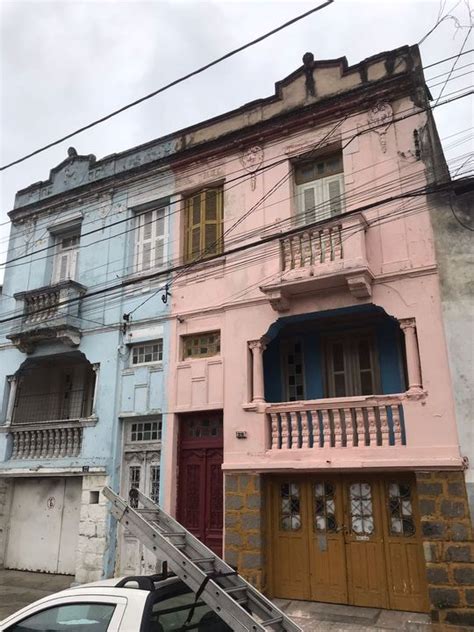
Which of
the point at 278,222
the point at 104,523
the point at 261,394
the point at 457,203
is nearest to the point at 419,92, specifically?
the point at 457,203

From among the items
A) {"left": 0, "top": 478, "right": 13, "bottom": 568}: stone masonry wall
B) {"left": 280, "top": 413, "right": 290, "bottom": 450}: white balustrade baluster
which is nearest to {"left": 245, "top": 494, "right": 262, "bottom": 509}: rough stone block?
{"left": 280, "top": 413, "right": 290, "bottom": 450}: white balustrade baluster

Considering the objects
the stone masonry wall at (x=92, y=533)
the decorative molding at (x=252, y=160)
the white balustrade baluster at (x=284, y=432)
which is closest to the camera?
the white balustrade baluster at (x=284, y=432)

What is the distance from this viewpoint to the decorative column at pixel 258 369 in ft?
32.3

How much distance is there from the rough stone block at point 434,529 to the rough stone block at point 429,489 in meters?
0.41

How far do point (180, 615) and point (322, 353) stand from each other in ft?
23.3

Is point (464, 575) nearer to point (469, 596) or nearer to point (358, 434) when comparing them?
point (469, 596)

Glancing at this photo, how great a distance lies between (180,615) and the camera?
153 inches

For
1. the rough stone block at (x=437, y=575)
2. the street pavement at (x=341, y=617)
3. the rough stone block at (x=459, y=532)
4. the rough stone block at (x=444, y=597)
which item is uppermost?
the rough stone block at (x=459, y=532)

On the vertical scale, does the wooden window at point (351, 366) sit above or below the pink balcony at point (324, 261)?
below

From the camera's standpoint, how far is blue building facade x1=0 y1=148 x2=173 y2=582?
11.1 meters

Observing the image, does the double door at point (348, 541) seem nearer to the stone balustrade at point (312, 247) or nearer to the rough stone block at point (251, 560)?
the rough stone block at point (251, 560)

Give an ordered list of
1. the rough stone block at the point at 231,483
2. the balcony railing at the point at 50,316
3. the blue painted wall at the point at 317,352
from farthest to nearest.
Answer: the balcony railing at the point at 50,316
the blue painted wall at the point at 317,352
the rough stone block at the point at 231,483

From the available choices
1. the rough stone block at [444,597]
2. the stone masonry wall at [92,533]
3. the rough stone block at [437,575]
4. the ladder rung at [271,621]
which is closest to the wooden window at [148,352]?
the stone masonry wall at [92,533]

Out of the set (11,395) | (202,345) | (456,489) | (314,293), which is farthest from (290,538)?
(11,395)
